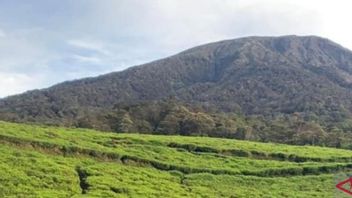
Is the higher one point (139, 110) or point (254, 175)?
point (139, 110)

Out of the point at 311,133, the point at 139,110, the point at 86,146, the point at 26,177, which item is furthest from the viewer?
the point at 139,110

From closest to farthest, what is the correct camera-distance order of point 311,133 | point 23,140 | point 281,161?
1. point 23,140
2. point 281,161
3. point 311,133

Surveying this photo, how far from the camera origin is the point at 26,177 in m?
39.5

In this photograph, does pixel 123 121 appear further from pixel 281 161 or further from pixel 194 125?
pixel 281 161

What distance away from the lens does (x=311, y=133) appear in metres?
115

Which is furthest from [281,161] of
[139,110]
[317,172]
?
[139,110]

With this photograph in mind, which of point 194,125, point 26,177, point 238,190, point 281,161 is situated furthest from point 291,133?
point 26,177

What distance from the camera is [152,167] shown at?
53.6 metres

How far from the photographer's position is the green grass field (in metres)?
40.9

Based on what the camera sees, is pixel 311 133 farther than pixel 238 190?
Yes

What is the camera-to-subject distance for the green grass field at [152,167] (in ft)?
134

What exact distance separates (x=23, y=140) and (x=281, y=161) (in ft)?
93.0

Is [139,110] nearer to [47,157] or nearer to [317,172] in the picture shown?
[317,172]

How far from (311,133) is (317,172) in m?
56.7
